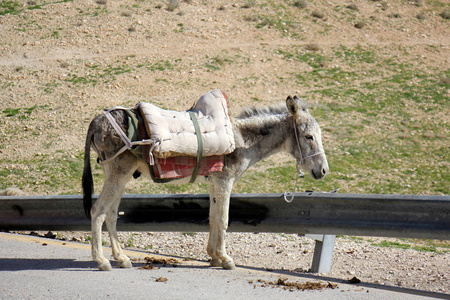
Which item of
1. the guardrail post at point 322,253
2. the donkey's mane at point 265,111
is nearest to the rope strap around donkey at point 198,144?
the donkey's mane at point 265,111

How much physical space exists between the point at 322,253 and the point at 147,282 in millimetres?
2121

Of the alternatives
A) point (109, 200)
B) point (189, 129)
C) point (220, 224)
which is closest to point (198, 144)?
point (189, 129)

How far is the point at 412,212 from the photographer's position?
20.8 feet

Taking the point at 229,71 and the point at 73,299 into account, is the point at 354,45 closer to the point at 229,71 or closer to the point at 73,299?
the point at 229,71

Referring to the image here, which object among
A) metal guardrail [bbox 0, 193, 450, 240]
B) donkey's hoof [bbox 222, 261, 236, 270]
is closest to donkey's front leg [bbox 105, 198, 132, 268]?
metal guardrail [bbox 0, 193, 450, 240]

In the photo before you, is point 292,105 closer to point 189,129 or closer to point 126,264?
point 189,129

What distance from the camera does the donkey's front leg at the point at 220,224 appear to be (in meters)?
7.18

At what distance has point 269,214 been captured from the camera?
7.28 m

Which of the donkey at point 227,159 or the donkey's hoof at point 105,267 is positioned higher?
the donkey at point 227,159

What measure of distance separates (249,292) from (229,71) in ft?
45.1

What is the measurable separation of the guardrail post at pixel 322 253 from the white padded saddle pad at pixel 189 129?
4.73ft

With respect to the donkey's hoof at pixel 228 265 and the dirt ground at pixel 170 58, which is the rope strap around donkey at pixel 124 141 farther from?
the dirt ground at pixel 170 58

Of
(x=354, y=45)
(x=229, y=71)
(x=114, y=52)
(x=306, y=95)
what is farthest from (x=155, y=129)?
(x=354, y=45)

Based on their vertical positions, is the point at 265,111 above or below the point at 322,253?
above
